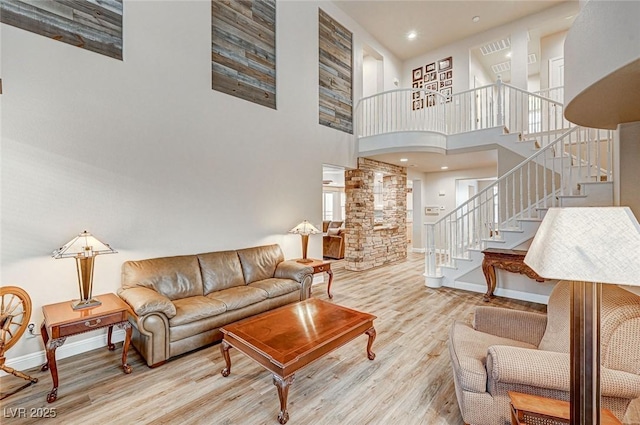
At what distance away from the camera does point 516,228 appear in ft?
14.2

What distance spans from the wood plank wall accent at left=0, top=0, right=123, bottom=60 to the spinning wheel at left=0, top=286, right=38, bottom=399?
2355 mm

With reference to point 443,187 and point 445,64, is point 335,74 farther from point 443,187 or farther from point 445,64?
point 443,187

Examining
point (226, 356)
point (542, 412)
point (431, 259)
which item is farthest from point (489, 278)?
point (226, 356)

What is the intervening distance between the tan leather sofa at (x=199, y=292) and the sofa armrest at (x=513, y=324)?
2.25m

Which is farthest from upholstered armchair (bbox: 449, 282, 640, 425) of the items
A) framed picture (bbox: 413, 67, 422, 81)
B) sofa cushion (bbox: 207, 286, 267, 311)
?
framed picture (bbox: 413, 67, 422, 81)

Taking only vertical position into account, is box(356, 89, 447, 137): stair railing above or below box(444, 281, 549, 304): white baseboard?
above

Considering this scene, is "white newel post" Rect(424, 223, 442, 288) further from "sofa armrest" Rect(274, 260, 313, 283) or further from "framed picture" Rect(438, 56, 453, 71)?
"framed picture" Rect(438, 56, 453, 71)

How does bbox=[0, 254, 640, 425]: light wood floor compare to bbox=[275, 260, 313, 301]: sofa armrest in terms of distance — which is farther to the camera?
bbox=[275, 260, 313, 301]: sofa armrest

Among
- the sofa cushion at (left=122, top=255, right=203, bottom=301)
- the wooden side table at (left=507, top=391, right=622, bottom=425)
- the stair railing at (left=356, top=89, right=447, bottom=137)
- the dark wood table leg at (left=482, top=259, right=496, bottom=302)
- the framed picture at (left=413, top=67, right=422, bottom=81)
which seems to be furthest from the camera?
the framed picture at (left=413, top=67, right=422, bottom=81)

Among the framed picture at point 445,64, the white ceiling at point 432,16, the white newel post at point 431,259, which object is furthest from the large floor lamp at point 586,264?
the framed picture at point 445,64

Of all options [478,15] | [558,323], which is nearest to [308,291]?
[558,323]

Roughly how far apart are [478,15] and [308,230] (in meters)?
6.20

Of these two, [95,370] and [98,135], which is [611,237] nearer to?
[95,370]

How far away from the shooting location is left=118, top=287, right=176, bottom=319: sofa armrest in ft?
7.96
